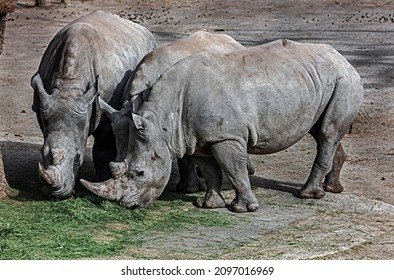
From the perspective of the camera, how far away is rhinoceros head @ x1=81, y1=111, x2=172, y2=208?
8.69 meters

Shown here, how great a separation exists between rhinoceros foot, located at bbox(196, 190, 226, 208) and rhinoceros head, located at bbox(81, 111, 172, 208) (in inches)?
19.3

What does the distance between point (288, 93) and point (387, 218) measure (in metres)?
1.39

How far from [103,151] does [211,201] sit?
1.31 m

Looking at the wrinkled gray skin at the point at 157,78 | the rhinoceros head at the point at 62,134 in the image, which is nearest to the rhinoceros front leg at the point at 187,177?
the wrinkled gray skin at the point at 157,78

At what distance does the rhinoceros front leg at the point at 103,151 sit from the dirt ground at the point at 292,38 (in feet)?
2.06

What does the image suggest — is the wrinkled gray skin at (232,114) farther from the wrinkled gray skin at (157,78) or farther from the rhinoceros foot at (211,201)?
the wrinkled gray skin at (157,78)

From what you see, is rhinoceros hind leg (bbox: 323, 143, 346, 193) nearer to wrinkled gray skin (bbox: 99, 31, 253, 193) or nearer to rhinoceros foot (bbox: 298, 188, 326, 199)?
rhinoceros foot (bbox: 298, 188, 326, 199)

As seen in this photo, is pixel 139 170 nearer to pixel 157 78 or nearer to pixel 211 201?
pixel 211 201

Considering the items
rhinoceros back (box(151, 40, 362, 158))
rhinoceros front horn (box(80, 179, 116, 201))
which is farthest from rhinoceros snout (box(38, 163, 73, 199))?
rhinoceros back (box(151, 40, 362, 158))

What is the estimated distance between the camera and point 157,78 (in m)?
9.38
